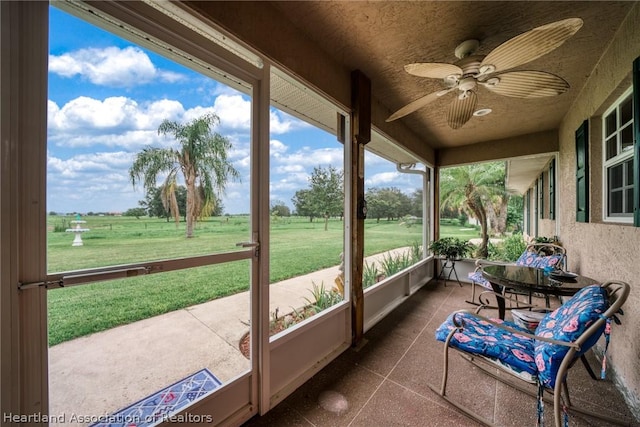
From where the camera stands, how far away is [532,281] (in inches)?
77.9

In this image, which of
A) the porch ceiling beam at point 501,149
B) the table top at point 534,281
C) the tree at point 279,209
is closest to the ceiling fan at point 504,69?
the tree at point 279,209

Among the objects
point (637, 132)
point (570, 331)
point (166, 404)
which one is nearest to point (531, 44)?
point (637, 132)

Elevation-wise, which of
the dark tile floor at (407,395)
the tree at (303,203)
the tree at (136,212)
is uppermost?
the tree at (303,203)

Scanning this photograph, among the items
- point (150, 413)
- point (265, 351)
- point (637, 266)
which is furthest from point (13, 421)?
point (637, 266)

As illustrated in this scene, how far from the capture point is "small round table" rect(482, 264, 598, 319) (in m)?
1.82

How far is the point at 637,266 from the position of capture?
153cm

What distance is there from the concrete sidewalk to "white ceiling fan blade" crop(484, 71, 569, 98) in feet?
7.40

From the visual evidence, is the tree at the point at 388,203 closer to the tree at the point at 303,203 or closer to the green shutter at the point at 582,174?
the tree at the point at 303,203

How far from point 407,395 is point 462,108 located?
223cm

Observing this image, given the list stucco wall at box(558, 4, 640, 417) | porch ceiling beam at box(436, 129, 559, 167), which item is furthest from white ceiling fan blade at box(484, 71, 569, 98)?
porch ceiling beam at box(436, 129, 559, 167)

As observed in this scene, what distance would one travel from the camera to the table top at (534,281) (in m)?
1.81

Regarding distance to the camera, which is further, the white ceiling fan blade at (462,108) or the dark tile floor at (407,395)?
the white ceiling fan blade at (462,108)

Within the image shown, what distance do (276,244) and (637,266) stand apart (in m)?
2.40

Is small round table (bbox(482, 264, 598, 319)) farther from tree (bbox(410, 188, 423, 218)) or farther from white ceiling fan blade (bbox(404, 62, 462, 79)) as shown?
tree (bbox(410, 188, 423, 218))
